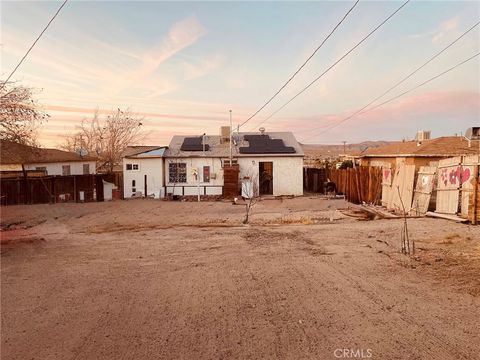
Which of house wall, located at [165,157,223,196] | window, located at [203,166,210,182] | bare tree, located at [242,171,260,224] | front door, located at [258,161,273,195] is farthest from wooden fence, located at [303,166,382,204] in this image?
window, located at [203,166,210,182]

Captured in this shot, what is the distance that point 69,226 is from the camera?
1578cm

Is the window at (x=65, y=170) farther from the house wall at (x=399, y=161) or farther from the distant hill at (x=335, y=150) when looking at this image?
the distant hill at (x=335, y=150)

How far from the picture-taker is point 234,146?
3014cm

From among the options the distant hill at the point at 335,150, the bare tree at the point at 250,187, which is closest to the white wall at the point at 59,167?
the bare tree at the point at 250,187

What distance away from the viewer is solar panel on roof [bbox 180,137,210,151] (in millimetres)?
29292

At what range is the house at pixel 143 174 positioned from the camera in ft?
92.2

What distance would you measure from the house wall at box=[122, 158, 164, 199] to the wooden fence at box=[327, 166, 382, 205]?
515 inches

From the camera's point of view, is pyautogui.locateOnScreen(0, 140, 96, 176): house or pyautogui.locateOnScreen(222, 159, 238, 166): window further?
pyautogui.locateOnScreen(222, 159, 238, 166): window

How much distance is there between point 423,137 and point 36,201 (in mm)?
30186

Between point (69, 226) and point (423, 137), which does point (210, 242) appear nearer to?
point (69, 226)

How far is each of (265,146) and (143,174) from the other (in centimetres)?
960

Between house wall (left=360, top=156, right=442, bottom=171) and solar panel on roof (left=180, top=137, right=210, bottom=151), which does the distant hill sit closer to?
house wall (left=360, top=156, right=442, bottom=171)

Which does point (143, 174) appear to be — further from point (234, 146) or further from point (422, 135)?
point (422, 135)

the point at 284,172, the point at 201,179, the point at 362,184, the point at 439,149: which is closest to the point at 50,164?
the point at 201,179
